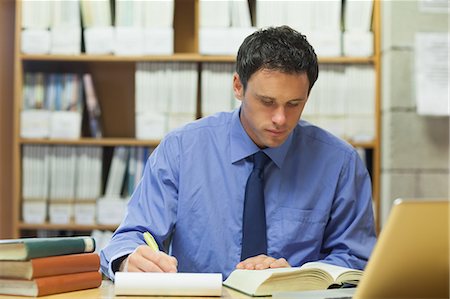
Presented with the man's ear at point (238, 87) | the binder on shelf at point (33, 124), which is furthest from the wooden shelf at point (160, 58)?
the man's ear at point (238, 87)

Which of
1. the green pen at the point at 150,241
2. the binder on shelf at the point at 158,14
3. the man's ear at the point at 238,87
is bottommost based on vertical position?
the green pen at the point at 150,241

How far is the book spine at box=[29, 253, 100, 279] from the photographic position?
3.96ft

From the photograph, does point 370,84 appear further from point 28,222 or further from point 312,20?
point 28,222

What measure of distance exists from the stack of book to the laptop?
20.4 inches

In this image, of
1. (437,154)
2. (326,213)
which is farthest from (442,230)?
(437,154)

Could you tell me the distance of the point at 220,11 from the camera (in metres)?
3.01

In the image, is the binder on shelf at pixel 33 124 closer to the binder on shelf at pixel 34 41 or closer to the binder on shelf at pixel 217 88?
the binder on shelf at pixel 34 41

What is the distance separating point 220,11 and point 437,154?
3.48ft

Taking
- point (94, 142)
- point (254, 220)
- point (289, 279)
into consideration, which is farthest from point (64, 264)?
point (94, 142)

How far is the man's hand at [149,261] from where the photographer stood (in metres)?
1.35

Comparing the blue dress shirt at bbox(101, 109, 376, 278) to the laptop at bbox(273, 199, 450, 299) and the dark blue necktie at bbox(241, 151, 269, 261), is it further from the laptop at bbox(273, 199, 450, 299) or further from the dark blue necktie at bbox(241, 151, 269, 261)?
the laptop at bbox(273, 199, 450, 299)

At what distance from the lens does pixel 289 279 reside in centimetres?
127

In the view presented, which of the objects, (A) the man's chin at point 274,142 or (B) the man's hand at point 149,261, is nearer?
(B) the man's hand at point 149,261

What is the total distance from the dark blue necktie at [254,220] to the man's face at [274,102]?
11 centimetres
